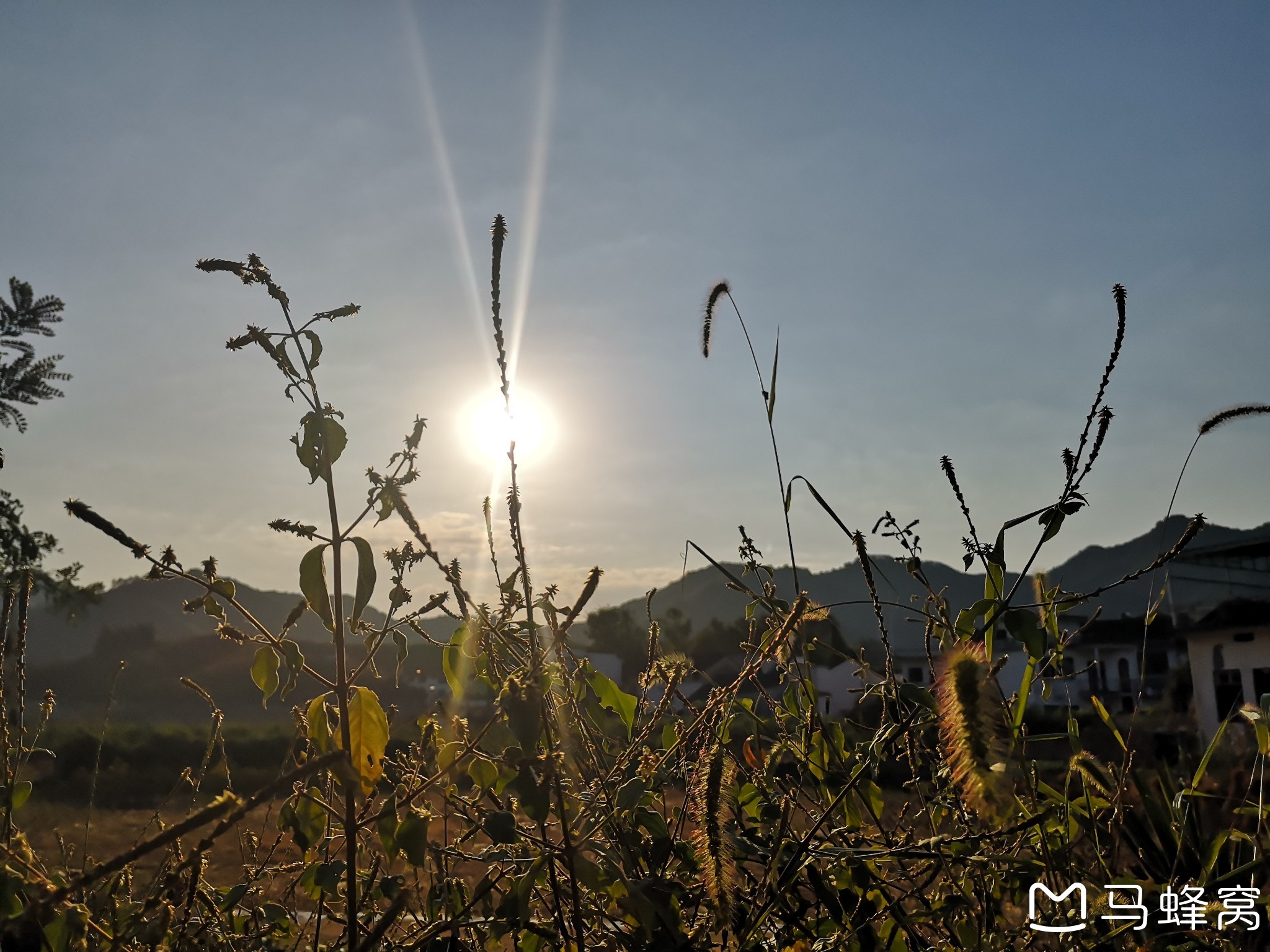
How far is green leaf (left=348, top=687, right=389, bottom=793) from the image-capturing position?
3.58 feet

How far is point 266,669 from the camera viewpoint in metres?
1.31

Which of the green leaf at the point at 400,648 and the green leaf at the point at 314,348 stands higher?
the green leaf at the point at 314,348

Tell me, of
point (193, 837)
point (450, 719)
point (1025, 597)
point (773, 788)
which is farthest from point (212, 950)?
point (193, 837)

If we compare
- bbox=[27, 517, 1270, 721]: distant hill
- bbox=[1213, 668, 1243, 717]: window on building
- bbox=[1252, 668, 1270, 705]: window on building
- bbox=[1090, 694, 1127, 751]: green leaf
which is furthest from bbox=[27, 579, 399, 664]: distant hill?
bbox=[1213, 668, 1243, 717]: window on building

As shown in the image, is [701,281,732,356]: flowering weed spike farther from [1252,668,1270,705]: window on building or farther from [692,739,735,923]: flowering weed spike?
[1252,668,1270,705]: window on building

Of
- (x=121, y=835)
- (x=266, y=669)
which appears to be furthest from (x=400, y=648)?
(x=121, y=835)

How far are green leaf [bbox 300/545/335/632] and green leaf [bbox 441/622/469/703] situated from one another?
313 millimetres

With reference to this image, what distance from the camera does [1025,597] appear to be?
2.91 m

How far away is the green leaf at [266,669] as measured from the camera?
1.29m

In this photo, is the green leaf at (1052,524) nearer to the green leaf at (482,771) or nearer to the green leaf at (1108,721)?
the green leaf at (1108,721)

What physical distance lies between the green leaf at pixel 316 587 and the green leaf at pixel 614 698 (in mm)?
552

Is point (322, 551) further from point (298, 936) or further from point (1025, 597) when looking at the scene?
point (1025, 597)

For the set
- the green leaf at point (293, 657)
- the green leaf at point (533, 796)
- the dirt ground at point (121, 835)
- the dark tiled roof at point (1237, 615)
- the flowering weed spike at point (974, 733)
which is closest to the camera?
the flowering weed spike at point (974, 733)

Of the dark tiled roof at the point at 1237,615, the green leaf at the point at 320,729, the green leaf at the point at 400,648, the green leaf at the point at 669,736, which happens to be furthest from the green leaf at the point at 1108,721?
the dark tiled roof at the point at 1237,615
